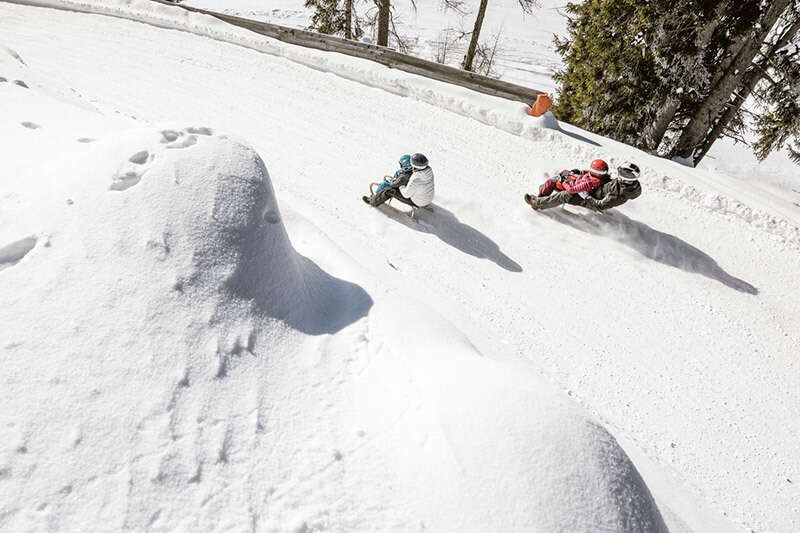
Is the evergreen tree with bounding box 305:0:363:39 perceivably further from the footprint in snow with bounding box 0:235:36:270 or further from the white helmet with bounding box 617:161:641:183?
the footprint in snow with bounding box 0:235:36:270

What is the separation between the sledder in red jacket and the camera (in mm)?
6637

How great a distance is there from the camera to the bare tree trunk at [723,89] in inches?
328

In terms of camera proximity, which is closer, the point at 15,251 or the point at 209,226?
the point at 15,251

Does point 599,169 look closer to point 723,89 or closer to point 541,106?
point 541,106

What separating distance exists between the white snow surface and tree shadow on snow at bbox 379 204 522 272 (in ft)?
0.16

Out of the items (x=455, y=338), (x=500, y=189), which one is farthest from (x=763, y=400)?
(x=500, y=189)

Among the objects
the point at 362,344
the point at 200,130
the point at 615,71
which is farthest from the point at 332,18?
the point at 362,344

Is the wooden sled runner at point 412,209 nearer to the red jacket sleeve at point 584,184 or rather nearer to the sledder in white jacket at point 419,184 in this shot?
the sledder in white jacket at point 419,184

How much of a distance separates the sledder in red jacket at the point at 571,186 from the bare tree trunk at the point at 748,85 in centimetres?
626

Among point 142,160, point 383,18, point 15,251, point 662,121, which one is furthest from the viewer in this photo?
point 383,18

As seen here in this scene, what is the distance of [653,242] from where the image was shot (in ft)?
22.2

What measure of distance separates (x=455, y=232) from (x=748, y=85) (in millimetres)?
9079

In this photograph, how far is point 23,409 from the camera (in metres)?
2.06

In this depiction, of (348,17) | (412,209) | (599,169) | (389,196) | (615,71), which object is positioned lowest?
(412,209)
